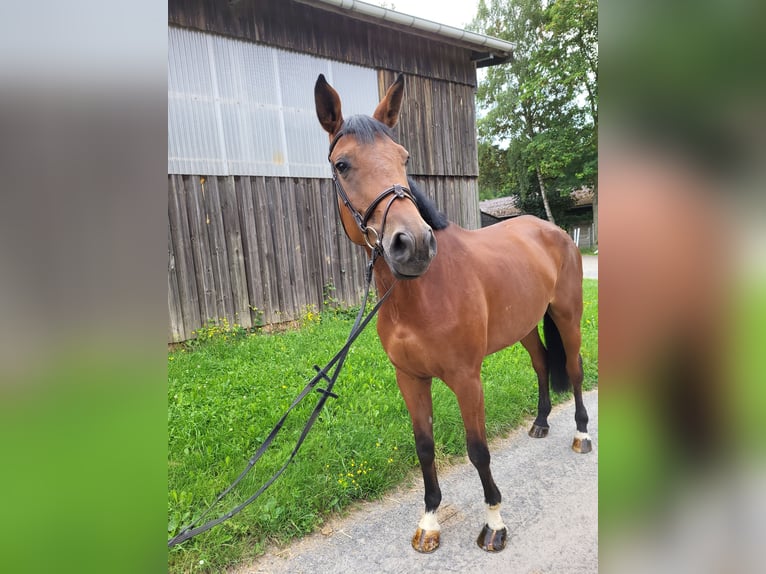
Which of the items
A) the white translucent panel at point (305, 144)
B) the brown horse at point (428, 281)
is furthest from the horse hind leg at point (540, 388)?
the white translucent panel at point (305, 144)

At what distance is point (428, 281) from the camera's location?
2127 millimetres

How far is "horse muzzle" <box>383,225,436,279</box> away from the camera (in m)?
1.62

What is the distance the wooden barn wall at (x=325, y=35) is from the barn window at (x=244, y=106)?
15cm

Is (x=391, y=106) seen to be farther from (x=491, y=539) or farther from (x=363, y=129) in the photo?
(x=491, y=539)

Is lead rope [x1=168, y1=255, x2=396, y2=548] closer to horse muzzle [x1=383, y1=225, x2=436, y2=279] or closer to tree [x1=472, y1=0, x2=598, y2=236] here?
horse muzzle [x1=383, y1=225, x2=436, y2=279]

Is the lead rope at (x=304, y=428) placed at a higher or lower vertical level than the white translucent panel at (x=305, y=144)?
lower

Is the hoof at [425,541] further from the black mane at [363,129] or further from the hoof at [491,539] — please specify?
the black mane at [363,129]

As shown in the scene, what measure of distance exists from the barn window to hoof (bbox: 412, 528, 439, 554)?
5.03 m

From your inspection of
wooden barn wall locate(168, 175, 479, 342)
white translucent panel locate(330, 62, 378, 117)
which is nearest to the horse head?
wooden barn wall locate(168, 175, 479, 342)

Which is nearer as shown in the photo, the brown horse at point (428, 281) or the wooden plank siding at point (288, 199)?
the brown horse at point (428, 281)

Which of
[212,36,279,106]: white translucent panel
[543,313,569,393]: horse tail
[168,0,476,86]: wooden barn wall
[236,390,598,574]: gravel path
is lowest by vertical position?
[236,390,598,574]: gravel path

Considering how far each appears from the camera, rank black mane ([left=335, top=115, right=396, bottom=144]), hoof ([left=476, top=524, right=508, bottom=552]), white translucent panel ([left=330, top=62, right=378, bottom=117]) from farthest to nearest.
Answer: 1. white translucent panel ([left=330, top=62, right=378, bottom=117])
2. hoof ([left=476, top=524, right=508, bottom=552])
3. black mane ([left=335, top=115, right=396, bottom=144])

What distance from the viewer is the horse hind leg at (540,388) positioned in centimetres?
346
